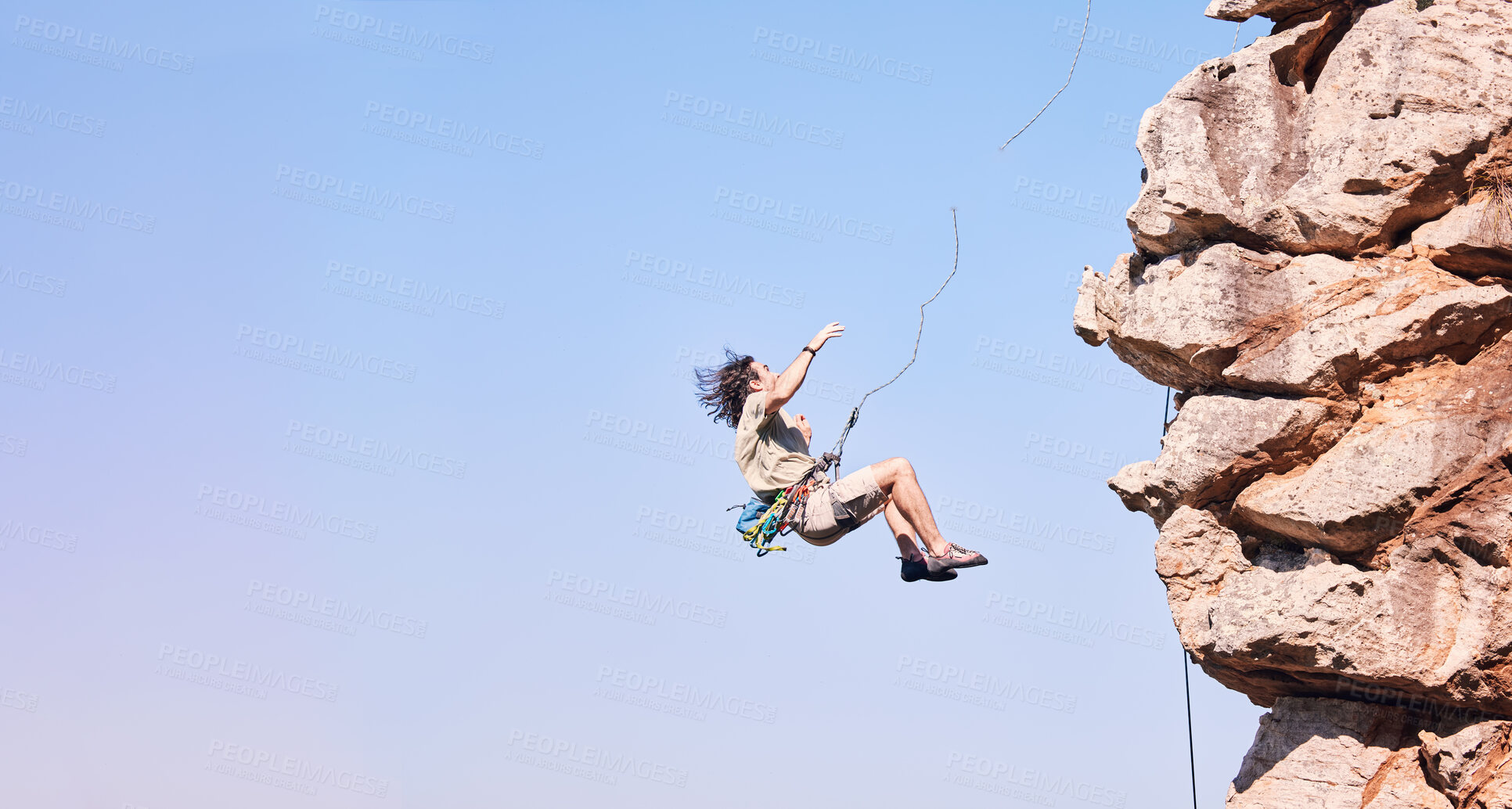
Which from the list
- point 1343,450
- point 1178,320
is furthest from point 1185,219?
point 1343,450

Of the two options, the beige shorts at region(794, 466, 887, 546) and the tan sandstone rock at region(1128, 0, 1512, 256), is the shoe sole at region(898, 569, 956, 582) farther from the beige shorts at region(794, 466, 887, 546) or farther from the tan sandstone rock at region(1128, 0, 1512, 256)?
the tan sandstone rock at region(1128, 0, 1512, 256)

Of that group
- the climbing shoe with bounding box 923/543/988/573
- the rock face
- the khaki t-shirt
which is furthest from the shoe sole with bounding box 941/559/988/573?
the khaki t-shirt

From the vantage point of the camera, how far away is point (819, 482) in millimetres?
10977

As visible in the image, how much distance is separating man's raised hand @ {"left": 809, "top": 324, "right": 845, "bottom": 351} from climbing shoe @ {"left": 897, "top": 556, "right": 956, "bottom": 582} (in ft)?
6.20

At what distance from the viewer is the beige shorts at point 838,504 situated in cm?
1068

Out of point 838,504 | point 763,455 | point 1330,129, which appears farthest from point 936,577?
point 1330,129

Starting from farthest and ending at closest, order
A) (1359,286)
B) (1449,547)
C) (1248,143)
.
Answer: (1248,143)
(1359,286)
(1449,547)

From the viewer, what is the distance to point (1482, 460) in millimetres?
8836

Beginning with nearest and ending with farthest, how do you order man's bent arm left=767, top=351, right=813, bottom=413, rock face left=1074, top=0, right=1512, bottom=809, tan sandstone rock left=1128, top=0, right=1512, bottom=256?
1. rock face left=1074, top=0, right=1512, bottom=809
2. tan sandstone rock left=1128, top=0, right=1512, bottom=256
3. man's bent arm left=767, top=351, right=813, bottom=413

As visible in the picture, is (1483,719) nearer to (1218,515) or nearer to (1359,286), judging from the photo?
(1218,515)

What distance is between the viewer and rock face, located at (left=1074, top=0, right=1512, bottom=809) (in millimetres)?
8828

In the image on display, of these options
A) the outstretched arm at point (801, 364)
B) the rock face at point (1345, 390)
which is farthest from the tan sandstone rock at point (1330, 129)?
the outstretched arm at point (801, 364)

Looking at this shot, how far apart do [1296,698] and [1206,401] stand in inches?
88.2

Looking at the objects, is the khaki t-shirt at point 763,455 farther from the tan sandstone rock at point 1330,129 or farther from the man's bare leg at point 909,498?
the tan sandstone rock at point 1330,129
